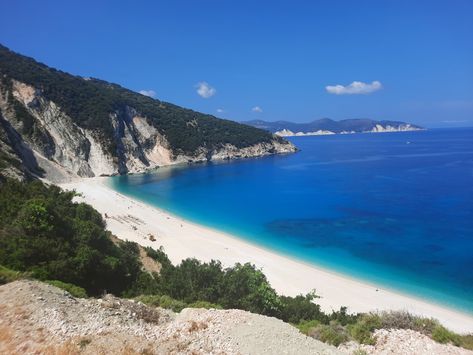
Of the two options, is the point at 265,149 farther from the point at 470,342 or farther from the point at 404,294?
the point at 470,342

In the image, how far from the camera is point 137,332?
400 inches

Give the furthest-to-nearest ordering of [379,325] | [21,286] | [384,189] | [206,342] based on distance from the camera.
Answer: [384,189]
[379,325]
[21,286]
[206,342]

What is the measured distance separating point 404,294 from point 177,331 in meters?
21.1

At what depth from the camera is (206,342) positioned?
33.4 ft

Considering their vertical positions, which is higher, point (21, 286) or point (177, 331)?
point (21, 286)

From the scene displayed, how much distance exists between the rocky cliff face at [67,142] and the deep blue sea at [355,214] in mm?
7822

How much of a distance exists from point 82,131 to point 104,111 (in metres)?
12.8

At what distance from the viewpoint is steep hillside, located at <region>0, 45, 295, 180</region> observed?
227 feet

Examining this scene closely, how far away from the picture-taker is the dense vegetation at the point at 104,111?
282ft

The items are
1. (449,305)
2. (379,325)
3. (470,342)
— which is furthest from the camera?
(449,305)

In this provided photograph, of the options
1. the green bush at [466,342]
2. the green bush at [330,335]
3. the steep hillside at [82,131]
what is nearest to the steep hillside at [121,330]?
the green bush at [330,335]

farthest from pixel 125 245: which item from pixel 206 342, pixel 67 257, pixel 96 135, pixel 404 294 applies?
pixel 96 135

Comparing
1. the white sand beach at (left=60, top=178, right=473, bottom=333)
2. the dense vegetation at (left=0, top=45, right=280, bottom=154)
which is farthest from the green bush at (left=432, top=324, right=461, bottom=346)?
the dense vegetation at (left=0, top=45, right=280, bottom=154)

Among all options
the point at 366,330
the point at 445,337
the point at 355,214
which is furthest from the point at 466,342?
the point at 355,214
